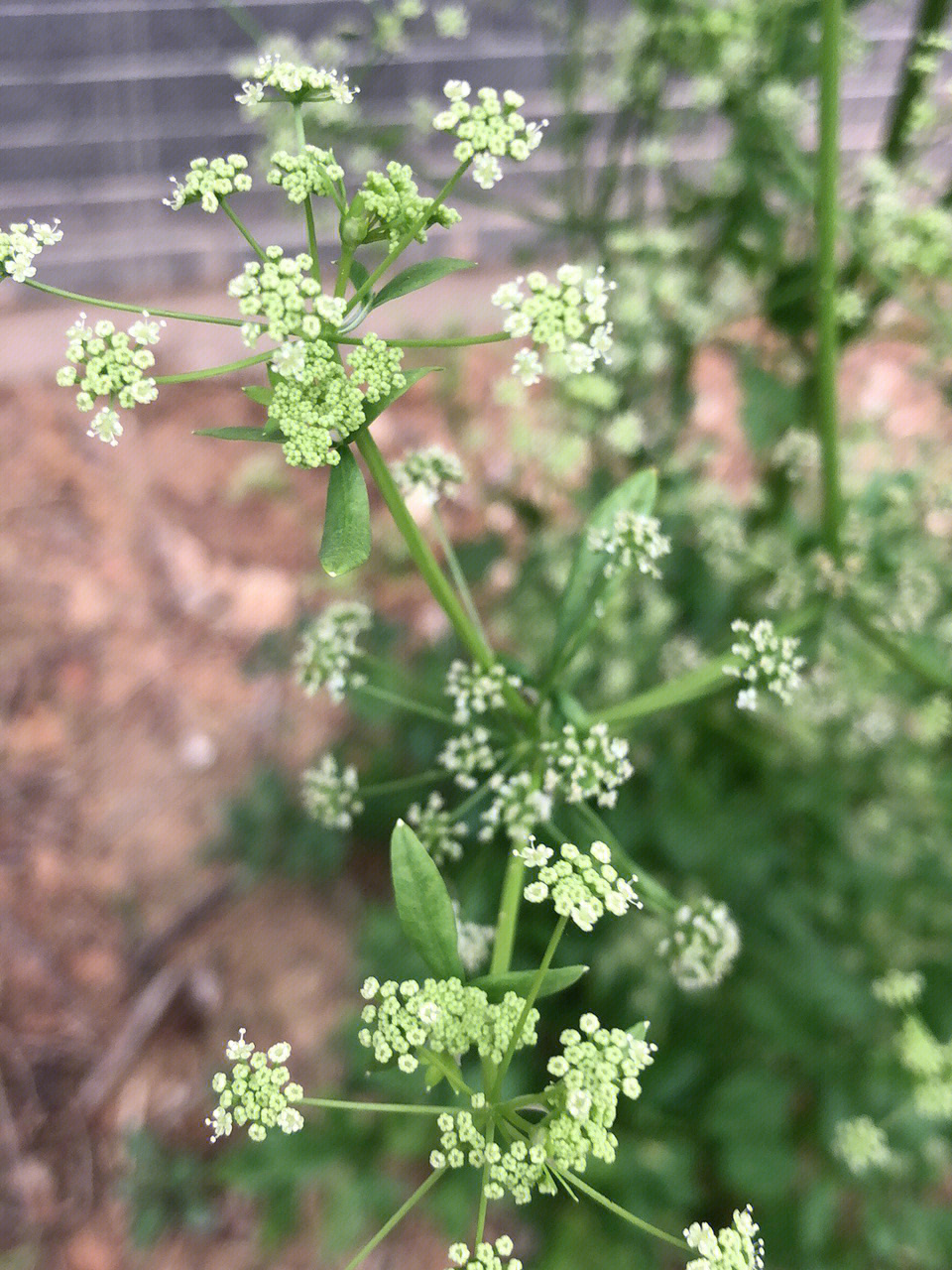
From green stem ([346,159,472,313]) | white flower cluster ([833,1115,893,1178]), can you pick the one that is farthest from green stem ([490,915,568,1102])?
white flower cluster ([833,1115,893,1178])

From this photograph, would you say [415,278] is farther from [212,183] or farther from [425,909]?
[425,909]

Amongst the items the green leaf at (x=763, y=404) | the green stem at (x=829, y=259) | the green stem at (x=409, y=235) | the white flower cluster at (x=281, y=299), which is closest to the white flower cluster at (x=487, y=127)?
the green stem at (x=409, y=235)

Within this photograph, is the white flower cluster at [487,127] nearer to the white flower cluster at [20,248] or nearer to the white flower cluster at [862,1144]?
the white flower cluster at [20,248]

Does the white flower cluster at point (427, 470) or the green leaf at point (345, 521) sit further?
the white flower cluster at point (427, 470)

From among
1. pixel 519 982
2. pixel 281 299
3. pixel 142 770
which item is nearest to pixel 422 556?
pixel 281 299

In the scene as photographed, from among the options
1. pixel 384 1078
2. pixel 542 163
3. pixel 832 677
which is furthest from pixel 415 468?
pixel 542 163

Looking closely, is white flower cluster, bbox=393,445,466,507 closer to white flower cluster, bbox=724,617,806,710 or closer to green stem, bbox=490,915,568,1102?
white flower cluster, bbox=724,617,806,710
